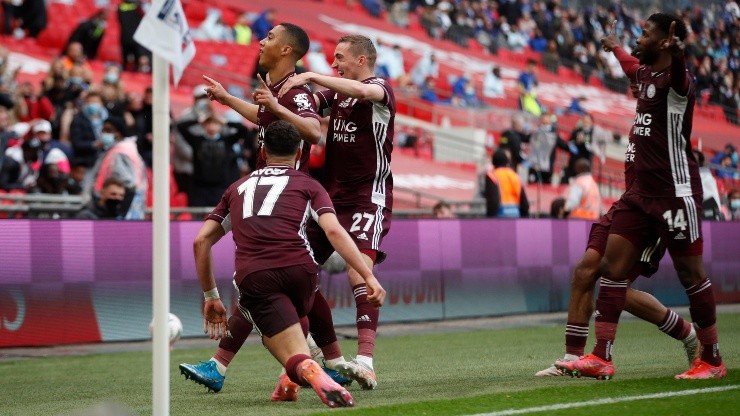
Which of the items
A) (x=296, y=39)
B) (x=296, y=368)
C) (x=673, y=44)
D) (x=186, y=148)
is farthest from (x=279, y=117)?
(x=186, y=148)

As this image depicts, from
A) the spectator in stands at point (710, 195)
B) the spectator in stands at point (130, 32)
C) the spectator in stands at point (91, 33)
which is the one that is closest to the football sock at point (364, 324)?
the spectator in stands at point (710, 195)

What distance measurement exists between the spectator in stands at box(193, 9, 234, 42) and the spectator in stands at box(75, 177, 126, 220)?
46.1 ft

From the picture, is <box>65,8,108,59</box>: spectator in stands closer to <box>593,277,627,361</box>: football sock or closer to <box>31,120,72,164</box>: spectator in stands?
<box>31,120,72,164</box>: spectator in stands

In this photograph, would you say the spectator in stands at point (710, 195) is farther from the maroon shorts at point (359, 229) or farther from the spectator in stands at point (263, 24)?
the spectator in stands at point (263, 24)

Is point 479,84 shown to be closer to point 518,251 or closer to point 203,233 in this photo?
point 518,251

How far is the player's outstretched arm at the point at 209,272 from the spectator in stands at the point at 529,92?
22193 mm

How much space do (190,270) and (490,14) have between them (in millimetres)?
26657

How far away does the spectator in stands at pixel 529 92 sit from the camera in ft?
101

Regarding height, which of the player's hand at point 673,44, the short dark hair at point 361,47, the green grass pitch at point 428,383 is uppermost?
the short dark hair at point 361,47

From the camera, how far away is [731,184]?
25.9 meters

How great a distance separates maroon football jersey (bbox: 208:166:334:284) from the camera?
298 inches

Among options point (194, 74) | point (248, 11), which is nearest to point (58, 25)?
point (194, 74)

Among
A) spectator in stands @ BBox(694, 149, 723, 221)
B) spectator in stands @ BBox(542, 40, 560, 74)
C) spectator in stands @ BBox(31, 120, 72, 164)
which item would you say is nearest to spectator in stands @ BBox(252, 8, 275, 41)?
spectator in stands @ BBox(542, 40, 560, 74)

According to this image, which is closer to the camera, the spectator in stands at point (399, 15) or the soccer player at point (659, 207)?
the soccer player at point (659, 207)
